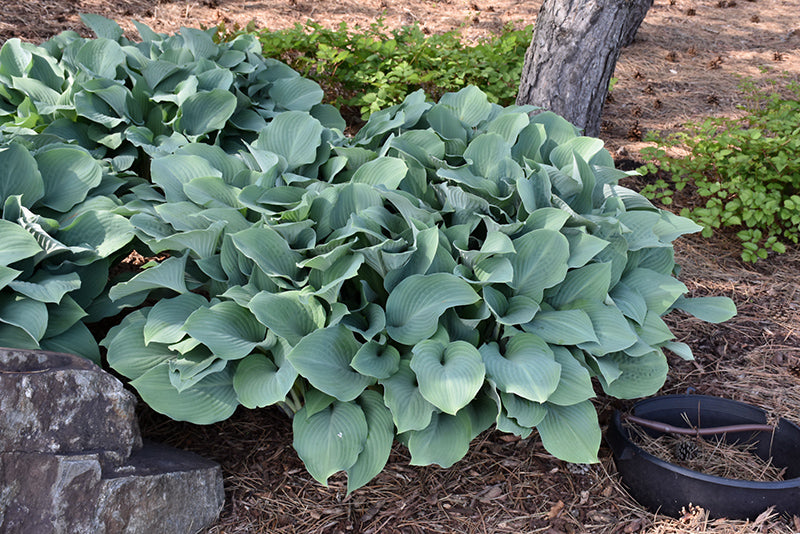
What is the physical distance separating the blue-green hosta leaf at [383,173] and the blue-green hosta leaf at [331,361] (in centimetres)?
57

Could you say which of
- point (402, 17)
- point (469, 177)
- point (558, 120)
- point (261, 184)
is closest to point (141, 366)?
point (261, 184)

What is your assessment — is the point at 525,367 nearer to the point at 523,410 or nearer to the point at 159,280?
the point at 523,410

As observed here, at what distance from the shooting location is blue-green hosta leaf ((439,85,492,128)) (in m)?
2.67

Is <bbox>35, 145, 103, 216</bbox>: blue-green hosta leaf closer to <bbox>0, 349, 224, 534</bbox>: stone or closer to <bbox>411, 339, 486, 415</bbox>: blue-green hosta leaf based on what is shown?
<bbox>0, 349, 224, 534</bbox>: stone

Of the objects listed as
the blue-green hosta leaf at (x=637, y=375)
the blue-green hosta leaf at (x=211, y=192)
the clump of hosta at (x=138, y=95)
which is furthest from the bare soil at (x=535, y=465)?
the clump of hosta at (x=138, y=95)

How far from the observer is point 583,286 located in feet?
6.54

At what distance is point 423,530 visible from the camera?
1.93m

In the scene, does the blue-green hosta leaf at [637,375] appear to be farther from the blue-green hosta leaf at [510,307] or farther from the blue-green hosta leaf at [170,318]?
the blue-green hosta leaf at [170,318]

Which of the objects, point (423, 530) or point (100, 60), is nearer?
point (423, 530)

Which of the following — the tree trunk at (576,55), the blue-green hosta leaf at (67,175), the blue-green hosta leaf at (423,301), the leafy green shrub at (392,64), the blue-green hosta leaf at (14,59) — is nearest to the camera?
the blue-green hosta leaf at (423,301)

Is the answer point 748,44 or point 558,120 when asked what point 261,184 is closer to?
point 558,120

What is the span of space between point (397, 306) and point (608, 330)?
0.66m

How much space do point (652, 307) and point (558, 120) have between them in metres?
0.93

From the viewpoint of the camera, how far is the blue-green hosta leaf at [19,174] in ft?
6.79
